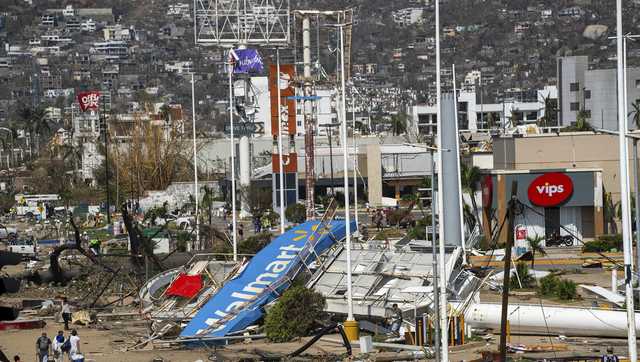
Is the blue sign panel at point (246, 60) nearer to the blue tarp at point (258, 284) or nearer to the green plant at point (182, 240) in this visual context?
the green plant at point (182, 240)

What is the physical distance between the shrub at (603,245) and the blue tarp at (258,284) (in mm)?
20506

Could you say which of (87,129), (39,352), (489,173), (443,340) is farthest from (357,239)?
(87,129)

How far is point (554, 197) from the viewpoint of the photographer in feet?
206

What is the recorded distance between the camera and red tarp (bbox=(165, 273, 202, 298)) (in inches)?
1553

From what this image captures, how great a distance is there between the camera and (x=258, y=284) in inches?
1483

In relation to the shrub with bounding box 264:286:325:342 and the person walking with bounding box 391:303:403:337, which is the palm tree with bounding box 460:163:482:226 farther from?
the shrub with bounding box 264:286:325:342

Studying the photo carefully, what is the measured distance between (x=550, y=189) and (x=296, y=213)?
23.5 meters

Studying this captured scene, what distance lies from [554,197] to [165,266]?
2184 centimetres

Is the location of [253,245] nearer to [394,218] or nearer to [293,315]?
[293,315]

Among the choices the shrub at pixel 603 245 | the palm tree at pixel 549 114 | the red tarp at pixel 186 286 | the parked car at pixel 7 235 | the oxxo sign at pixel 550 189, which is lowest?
the parked car at pixel 7 235

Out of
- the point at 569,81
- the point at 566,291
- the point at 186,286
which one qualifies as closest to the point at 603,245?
the point at 566,291

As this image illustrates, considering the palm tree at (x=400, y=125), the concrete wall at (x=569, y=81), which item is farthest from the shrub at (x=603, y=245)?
the palm tree at (x=400, y=125)

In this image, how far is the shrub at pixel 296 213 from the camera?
82.3m

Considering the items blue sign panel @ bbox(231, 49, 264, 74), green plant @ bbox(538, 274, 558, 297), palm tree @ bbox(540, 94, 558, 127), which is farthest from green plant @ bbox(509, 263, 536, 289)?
palm tree @ bbox(540, 94, 558, 127)
